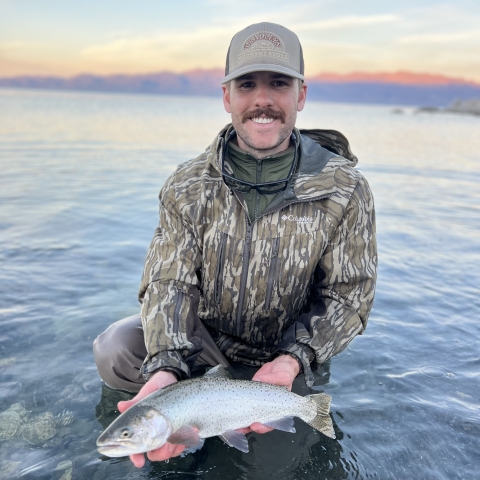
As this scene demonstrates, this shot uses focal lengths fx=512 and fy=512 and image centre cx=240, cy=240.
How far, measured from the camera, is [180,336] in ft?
13.3

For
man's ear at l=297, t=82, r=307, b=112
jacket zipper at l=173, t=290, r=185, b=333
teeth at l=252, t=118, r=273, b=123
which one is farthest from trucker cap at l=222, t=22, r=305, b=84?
jacket zipper at l=173, t=290, r=185, b=333

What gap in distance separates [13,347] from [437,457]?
4.55 meters

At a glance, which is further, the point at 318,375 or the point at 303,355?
the point at 318,375

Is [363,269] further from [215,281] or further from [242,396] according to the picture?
[242,396]

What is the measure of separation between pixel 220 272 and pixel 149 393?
122 cm

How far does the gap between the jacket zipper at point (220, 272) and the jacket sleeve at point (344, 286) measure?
2.24 ft

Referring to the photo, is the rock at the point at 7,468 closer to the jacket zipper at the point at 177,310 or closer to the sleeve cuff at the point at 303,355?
the jacket zipper at the point at 177,310

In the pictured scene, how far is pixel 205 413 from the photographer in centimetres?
341

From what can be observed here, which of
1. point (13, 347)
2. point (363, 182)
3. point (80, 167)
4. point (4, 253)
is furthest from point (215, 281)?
point (80, 167)

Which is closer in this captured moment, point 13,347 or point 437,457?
point 437,457

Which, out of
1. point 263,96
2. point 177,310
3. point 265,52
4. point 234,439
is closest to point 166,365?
point 177,310

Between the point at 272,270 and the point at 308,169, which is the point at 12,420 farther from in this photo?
the point at 308,169

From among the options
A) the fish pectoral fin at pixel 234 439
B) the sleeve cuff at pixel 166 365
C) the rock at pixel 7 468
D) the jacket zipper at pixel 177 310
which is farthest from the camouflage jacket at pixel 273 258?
the rock at pixel 7 468

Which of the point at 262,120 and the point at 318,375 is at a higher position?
the point at 262,120
